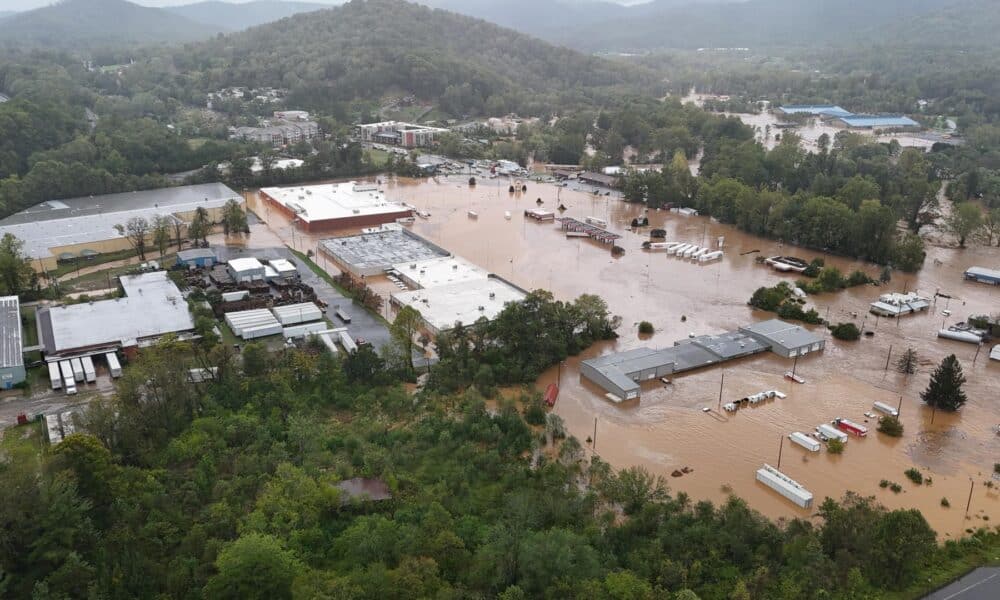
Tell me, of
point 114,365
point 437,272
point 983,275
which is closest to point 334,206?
point 437,272

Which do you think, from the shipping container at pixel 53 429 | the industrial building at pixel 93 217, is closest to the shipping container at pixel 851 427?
the shipping container at pixel 53 429

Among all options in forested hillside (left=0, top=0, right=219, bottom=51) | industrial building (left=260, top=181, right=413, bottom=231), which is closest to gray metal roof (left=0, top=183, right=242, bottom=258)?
industrial building (left=260, top=181, right=413, bottom=231)

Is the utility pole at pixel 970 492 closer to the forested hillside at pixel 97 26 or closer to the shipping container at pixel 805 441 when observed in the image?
the shipping container at pixel 805 441

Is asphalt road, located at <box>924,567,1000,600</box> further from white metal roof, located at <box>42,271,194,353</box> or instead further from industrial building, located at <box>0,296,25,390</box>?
industrial building, located at <box>0,296,25,390</box>

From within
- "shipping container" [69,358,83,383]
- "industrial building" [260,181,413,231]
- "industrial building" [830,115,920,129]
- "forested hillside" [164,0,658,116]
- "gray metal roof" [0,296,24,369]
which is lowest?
"shipping container" [69,358,83,383]

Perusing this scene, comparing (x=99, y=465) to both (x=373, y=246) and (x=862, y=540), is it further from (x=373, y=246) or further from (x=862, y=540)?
(x=373, y=246)
